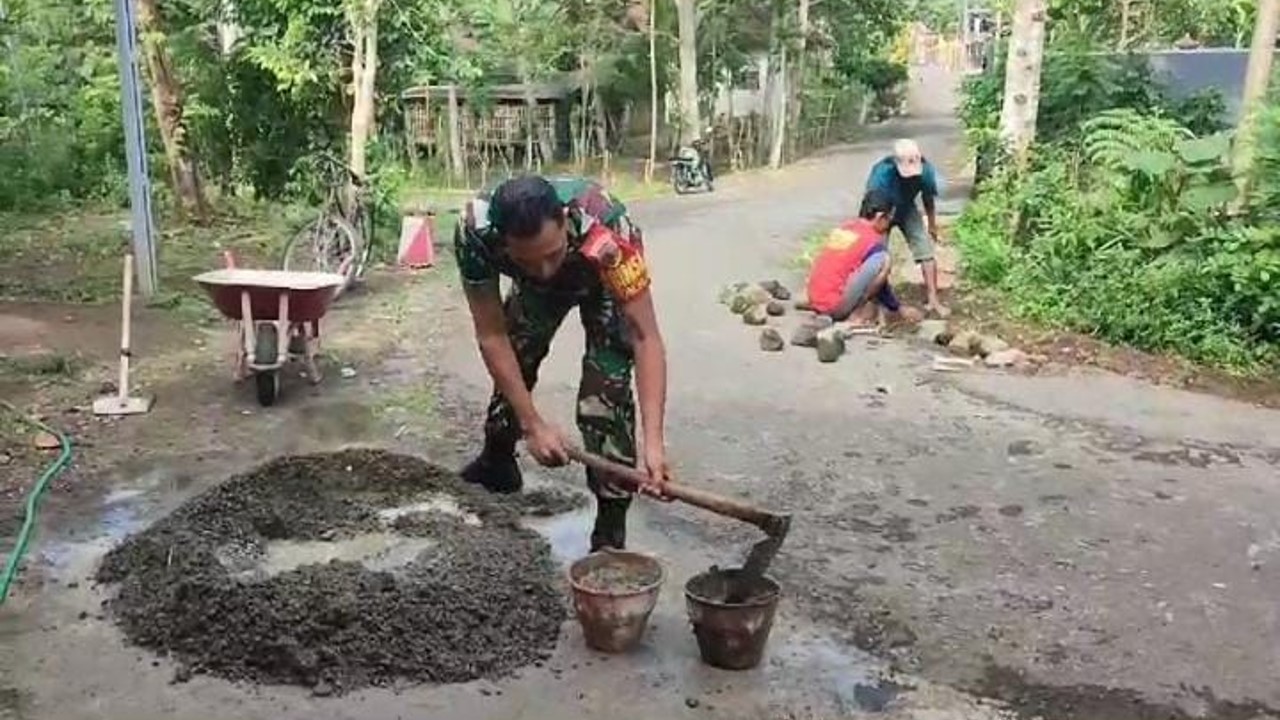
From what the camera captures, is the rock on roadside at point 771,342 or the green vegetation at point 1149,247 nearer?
the green vegetation at point 1149,247

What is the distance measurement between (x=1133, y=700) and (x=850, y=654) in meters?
0.77

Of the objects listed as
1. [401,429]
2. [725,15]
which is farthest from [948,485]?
[725,15]

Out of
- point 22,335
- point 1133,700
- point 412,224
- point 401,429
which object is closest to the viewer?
point 1133,700

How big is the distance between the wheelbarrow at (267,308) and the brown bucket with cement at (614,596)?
299cm

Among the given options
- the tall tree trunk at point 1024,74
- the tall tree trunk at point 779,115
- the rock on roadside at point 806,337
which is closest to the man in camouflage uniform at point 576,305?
the rock on roadside at point 806,337

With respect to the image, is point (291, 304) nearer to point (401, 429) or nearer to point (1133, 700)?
point (401, 429)

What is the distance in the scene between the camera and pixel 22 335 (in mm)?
7871

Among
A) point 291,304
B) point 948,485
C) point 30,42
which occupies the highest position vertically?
point 30,42

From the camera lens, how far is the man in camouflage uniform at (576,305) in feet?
11.5

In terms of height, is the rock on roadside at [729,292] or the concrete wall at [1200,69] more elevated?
the concrete wall at [1200,69]

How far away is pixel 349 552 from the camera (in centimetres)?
449

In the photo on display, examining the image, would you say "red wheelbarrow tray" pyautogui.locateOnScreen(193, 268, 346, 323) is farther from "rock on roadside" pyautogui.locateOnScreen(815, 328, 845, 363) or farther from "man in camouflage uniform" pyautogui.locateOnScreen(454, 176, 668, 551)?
"rock on roadside" pyautogui.locateOnScreen(815, 328, 845, 363)

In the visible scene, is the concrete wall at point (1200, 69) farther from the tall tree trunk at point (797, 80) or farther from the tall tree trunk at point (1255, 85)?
the tall tree trunk at point (797, 80)

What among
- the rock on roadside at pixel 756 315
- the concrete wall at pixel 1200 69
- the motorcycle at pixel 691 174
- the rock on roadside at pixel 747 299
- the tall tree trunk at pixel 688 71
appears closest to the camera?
the rock on roadside at pixel 756 315
